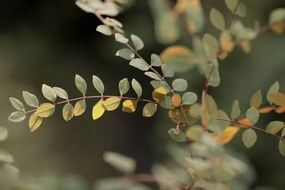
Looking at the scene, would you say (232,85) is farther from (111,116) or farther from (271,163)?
(111,116)

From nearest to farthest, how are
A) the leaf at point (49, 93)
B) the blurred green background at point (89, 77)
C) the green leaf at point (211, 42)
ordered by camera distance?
1. the green leaf at point (211, 42)
2. the leaf at point (49, 93)
3. the blurred green background at point (89, 77)

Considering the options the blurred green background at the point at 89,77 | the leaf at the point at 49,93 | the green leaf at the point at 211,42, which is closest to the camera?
the green leaf at the point at 211,42

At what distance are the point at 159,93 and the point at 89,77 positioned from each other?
211 cm

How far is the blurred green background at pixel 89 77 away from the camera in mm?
2080

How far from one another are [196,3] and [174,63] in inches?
2.1

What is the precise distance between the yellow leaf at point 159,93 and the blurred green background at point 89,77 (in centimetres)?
137

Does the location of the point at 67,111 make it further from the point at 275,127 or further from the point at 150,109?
the point at 275,127

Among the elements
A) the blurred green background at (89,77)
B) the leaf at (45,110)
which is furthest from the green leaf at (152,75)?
the blurred green background at (89,77)

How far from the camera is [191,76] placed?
2.15 m

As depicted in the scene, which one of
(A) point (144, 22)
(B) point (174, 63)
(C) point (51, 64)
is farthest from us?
(C) point (51, 64)

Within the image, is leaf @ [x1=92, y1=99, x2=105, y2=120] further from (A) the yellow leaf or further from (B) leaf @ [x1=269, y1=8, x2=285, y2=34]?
(B) leaf @ [x1=269, y1=8, x2=285, y2=34]

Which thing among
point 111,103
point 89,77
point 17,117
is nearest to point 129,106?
point 111,103

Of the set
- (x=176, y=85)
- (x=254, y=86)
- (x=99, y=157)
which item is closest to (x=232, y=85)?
(x=254, y=86)

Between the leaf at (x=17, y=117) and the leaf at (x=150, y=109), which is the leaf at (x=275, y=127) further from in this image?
the leaf at (x=17, y=117)
